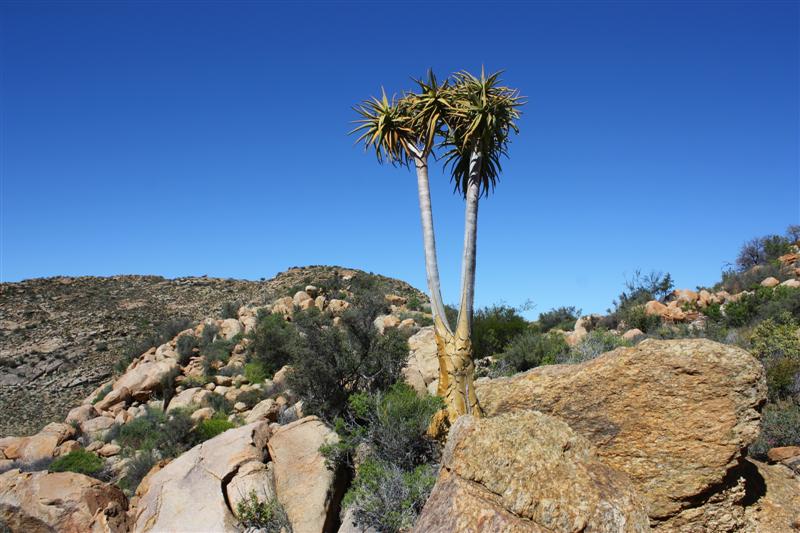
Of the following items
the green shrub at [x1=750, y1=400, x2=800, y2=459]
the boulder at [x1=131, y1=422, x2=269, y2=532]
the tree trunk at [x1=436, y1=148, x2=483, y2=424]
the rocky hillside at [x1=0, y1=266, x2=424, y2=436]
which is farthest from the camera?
the rocky hillside at [x1=0, y1=266, x2=424, y2=436]

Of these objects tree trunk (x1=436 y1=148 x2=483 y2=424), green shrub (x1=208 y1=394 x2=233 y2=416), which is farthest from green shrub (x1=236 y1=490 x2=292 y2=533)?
green shrub (x1=208 y1=394 x2=233 y2=416)

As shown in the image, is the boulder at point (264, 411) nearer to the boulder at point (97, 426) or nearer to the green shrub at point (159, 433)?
the green shrub at point (159, 433)

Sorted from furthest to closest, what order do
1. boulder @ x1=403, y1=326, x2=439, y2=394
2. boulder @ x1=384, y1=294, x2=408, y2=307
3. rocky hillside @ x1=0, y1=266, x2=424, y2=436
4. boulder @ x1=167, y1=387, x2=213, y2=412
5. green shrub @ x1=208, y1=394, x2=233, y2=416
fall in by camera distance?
boulder @ x1=384, y1=294, x2=408, y2=307
rocky hillside @ x1=0, y1=266, x2=424, y2=436
boulder @ x1=167, y1=387, x2=213, y2=412
green shrub @ x1=208, y1=394, x2=233, y2=416
boulder @ x1=403, y1=326, x2=439, y2=394

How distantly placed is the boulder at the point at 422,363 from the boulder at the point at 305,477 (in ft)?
9.47

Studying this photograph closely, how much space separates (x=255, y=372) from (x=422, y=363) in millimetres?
7866

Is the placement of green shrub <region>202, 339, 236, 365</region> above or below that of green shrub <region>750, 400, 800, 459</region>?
above

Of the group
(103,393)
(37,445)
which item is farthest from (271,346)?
(103,393)

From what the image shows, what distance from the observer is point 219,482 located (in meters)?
9.20

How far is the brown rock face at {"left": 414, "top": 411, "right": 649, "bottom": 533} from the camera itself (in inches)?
183

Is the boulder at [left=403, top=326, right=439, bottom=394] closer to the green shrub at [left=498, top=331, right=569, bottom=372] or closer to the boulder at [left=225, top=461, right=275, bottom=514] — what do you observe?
the green shrub at [left=498, top=331, right=569, bottom=372]

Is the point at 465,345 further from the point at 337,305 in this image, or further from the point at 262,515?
the point at 337,305

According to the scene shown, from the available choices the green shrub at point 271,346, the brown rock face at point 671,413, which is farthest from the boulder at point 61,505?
the green shrub at point 271,346

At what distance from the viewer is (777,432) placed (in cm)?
829

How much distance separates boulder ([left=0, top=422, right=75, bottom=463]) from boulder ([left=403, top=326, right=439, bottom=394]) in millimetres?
10526
